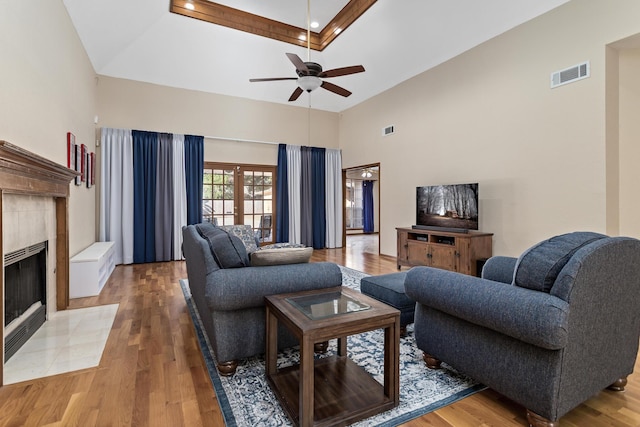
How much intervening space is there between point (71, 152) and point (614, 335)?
17.0ft

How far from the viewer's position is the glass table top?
5.36 ft

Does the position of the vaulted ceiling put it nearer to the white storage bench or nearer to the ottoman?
the white storage bench

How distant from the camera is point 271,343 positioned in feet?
6.20

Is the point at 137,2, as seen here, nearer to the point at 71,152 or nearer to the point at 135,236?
the point at 71,152

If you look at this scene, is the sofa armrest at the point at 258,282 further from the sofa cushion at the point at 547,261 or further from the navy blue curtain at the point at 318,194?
the navy blue curtain at the point at 318,194

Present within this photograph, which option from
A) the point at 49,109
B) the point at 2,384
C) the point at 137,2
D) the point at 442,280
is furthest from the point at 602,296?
the point at 137,2

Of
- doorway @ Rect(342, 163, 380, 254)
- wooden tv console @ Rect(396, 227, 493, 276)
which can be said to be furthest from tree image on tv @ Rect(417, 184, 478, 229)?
doorway @ Rect(342, 163, 380, 254)

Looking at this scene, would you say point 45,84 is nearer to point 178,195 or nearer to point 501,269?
point 178,195

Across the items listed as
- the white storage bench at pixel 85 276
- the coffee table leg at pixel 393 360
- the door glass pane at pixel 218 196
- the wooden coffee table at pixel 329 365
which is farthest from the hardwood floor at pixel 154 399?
the door glass pane at pixel 218 196

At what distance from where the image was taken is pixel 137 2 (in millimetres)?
4180

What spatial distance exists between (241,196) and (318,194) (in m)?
1.85

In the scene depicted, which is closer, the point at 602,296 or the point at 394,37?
the point at 602,296

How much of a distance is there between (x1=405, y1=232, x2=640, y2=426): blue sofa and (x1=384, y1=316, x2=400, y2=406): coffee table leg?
34cm

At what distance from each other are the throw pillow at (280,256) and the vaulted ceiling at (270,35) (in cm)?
387
